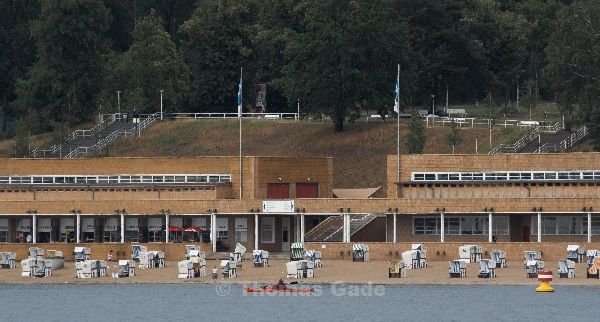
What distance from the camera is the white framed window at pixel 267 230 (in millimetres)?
122312

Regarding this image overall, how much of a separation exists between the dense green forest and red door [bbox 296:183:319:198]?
27.3 metres

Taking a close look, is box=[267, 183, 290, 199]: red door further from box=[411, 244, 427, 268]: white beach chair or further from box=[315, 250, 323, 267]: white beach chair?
box=[411, 244, 427, 268]: white beach chair

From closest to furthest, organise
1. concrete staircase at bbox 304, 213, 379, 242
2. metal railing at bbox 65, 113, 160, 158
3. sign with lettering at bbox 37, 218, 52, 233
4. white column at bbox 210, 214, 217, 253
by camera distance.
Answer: white column at bbox 210, 214, 217, 253, concrete staircase at bbox 304, 213, 379, 242, sign with lettering at bbox 37, 218, 52, 233, metal railing at bbox 65, 113, 160, 158

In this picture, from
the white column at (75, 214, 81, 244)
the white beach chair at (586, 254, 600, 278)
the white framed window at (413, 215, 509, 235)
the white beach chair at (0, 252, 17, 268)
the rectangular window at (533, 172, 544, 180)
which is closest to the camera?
the white beach chair at (586, 254, 600, 278)

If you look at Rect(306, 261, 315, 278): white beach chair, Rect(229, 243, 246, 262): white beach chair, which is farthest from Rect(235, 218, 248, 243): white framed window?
Rect(306, 261, 315, 278): white beach chair

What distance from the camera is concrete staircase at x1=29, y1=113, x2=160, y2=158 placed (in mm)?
158375

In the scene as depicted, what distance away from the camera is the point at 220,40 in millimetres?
174000

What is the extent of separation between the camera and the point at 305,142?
158m

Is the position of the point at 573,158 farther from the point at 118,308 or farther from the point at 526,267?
the point at 118,308

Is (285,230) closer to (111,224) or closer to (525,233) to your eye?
(111,224)

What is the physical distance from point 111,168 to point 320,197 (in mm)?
13680

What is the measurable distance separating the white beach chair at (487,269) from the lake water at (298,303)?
0.72 m

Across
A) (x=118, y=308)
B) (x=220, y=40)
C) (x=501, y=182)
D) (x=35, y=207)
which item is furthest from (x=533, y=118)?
(x=118, y=308)

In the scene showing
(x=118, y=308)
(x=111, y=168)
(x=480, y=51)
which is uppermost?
(x=480, y=51)
